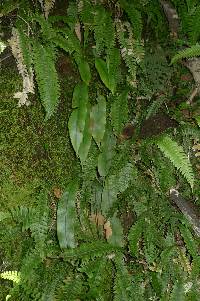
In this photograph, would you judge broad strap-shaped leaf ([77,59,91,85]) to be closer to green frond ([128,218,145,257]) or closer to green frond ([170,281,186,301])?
green frond ([128,218,145,257])

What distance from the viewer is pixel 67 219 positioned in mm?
3166

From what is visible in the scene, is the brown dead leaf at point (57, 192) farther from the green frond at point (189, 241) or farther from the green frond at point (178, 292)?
the green frond at point (178, 292)

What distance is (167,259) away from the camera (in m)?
3.27

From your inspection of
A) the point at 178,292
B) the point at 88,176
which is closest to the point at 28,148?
the point at 88,176

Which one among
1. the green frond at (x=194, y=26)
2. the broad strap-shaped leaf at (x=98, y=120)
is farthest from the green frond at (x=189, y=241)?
the green frond at (x=194, y=26)

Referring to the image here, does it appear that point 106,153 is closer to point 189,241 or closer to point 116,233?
point 116,233

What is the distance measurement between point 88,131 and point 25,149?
0.53 m

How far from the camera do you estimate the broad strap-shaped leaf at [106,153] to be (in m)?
3.32

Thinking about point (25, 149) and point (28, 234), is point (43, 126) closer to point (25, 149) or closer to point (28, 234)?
point (25, 149)

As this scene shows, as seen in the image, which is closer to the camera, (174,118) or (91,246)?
(91,246)

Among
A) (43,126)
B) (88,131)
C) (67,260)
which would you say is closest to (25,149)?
(43,126)

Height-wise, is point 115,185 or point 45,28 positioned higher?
point 45,28

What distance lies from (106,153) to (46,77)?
2.56ft

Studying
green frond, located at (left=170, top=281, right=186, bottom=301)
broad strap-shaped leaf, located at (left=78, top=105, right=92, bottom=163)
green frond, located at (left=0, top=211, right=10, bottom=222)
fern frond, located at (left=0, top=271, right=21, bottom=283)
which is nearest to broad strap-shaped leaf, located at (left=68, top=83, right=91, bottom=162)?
broad strap-shaped leaf, located at (left=78, top=105, right=92, bottom=163)
